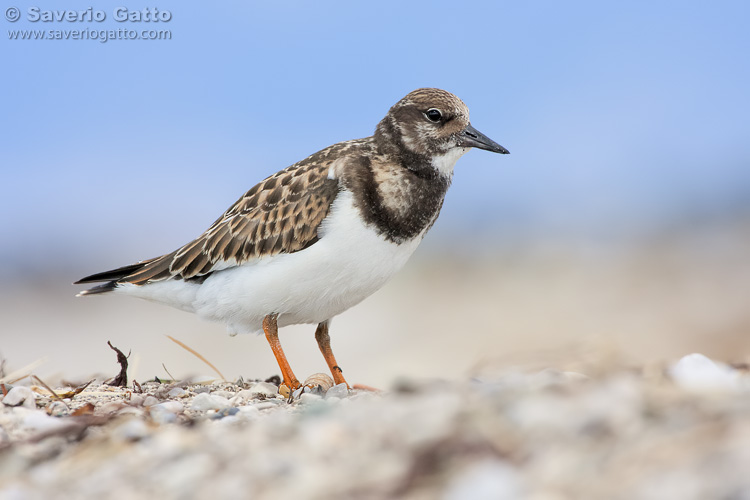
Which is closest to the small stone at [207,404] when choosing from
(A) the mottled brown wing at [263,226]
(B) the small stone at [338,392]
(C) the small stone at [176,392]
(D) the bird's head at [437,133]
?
(C) the small stone at [176,392]

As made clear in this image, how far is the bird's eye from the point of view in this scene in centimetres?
629

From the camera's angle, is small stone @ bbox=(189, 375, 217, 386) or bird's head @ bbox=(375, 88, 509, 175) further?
small stone @ bbox=(189, 375, 217, 386)

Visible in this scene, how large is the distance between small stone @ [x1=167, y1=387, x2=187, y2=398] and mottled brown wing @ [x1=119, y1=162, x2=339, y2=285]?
43.4 inches

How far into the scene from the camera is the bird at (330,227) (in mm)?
5965

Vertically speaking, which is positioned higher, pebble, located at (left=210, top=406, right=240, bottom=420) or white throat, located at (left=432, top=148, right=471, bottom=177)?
white throat, located at (left=432, top=148, right=471, bottom=177)

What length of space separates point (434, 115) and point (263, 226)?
161cm

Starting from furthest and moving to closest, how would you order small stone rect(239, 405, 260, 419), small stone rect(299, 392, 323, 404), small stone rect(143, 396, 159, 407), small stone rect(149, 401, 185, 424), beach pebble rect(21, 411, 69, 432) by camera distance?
small stone rect(299, 392, 323, 404), small stone rect(143, 396, 159, 407), small stone rect(239, 405, 260, 419), small stone rect(149, 401, 185, 424), beach pebble rect(21, 411, 69, 432)

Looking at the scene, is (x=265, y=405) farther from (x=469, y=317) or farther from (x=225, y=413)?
(x=469, y=317)

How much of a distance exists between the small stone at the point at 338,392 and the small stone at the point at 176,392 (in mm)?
1054

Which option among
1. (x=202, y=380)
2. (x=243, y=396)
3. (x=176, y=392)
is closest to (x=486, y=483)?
(x=243, y=396)

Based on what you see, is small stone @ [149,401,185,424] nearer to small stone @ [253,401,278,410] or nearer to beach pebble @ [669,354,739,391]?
small stone @ [253,401,278,410]

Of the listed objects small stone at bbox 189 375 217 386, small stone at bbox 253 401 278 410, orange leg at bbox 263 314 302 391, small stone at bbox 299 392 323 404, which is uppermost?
orange leg at bbox 263 314 302 391

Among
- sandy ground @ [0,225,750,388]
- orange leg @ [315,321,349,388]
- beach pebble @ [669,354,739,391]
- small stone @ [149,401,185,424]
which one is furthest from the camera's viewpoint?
sandy ground @ [0,225,750,388]

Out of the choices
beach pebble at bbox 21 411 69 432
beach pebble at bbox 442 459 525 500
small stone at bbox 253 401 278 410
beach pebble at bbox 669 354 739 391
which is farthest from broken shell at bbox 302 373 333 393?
beach pebble at bbox 442 459 525 500
